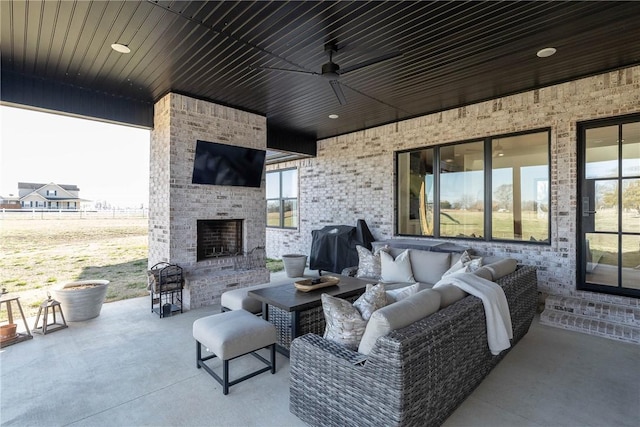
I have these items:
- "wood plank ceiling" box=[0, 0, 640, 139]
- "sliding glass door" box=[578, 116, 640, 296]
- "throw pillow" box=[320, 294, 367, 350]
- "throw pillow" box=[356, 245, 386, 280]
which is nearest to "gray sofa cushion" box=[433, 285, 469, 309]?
"throw pillow" box=[320, 294, 367, 350]

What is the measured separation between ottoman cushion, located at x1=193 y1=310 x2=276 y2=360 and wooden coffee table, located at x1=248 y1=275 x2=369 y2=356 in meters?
0.24

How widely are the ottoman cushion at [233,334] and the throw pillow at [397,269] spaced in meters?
2.17

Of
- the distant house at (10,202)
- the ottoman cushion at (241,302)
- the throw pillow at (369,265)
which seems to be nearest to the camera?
the ottoman cushion at (241,302)

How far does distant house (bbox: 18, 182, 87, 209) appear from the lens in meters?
→ 6.07

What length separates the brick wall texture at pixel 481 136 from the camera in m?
4.10

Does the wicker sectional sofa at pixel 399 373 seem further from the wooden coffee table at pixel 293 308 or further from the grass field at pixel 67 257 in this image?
the grass field at pixel 67 257

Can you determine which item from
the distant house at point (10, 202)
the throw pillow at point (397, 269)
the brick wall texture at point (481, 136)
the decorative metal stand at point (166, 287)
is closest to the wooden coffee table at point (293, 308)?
the throw pillow at point (397, 269)

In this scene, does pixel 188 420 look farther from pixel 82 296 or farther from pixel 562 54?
pixel 562 54

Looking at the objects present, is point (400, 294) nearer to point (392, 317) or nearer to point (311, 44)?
point (392, 317)

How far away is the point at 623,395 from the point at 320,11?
405 centimetres

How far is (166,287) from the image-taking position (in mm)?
4383

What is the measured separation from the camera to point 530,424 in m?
2.09

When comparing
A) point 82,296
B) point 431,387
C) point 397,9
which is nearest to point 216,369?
point 431,387

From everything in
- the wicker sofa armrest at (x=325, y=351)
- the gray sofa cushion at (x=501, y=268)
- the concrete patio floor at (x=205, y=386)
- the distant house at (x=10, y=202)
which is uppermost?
the distant house at (x=10, y=202)
